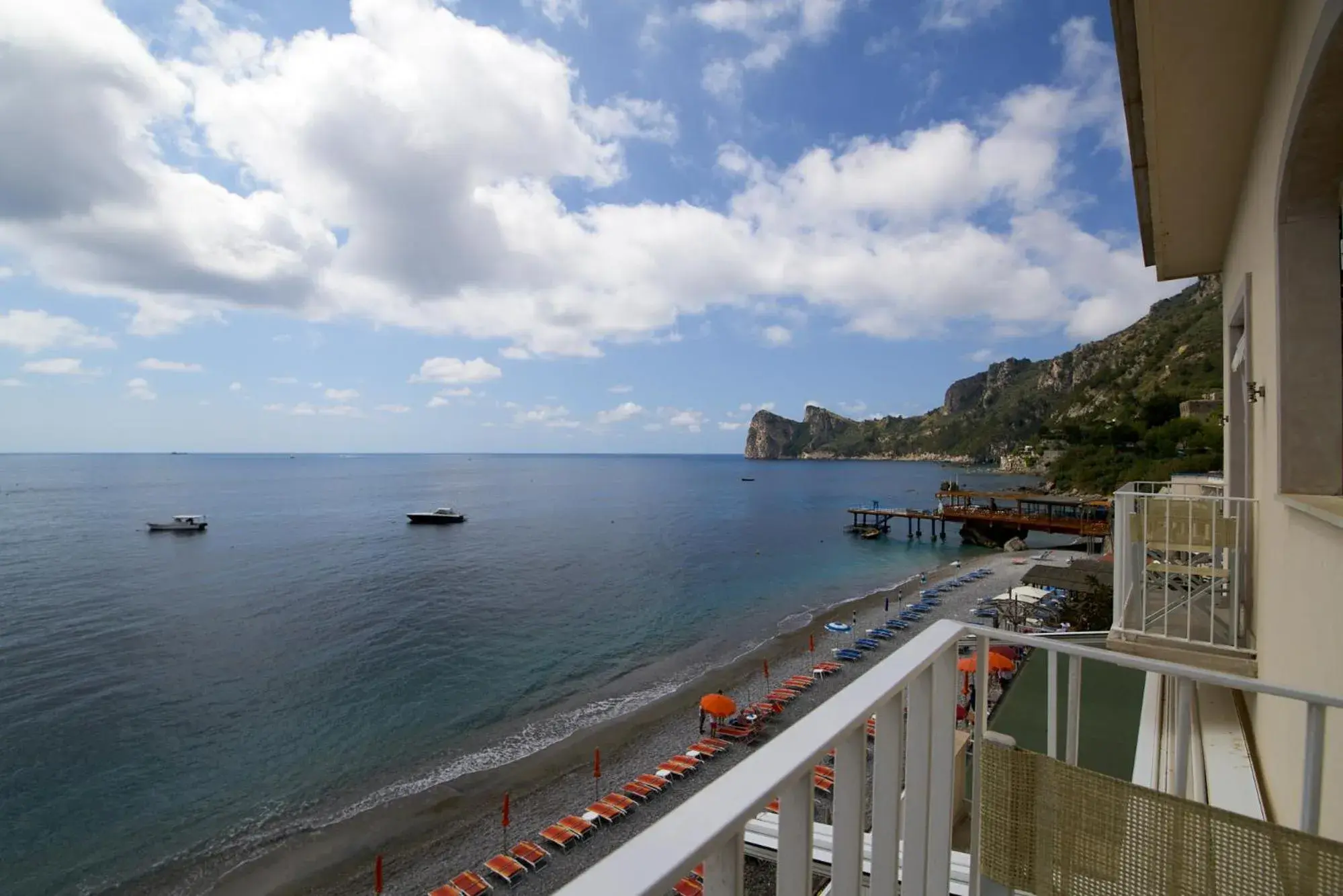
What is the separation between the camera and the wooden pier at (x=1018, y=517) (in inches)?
1528

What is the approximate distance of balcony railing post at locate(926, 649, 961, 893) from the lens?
145 centimetres

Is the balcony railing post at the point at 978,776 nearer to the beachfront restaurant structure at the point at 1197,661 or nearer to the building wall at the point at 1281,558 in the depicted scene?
the beachfront restaurant structure at the point at 1197,661

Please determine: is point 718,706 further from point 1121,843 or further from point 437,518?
point 437,518

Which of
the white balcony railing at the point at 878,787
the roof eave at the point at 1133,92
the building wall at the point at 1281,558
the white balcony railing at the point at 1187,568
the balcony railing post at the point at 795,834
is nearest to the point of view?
the white balcony railing at the point at 878,787

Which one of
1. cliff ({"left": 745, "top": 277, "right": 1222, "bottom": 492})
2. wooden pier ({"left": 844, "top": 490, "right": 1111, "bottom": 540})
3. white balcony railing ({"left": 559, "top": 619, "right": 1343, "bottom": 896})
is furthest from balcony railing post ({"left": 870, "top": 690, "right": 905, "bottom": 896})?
wooden pier ({"left": 844, "top": 490, "right": 1111, "bottom": 540})

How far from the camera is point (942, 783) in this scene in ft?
4.82

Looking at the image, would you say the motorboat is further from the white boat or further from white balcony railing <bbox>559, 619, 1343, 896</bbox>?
white balcony railing <bbox>559, 619, 1343, 896</bbox>

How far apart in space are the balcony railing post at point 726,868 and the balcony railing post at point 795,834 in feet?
0.23

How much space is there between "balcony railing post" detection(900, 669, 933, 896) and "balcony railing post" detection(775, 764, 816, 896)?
1.68 feet

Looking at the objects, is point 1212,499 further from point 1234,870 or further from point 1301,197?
point 1234,870

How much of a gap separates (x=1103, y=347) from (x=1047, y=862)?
119007 mm

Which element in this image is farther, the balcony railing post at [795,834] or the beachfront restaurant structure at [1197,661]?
the beachfront restaurant structure at [1197,661]

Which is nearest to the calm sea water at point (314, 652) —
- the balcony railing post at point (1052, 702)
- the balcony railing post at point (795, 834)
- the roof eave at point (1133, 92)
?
the balcony railing post at point (1052, 702)

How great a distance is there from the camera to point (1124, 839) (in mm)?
1381
